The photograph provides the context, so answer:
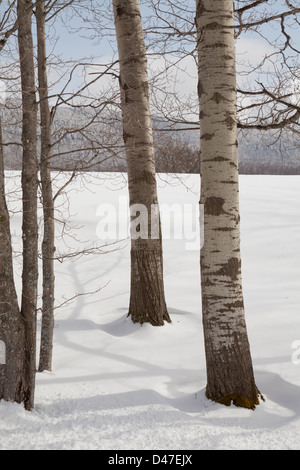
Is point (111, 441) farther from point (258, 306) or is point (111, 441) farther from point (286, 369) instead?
point (258, 306)

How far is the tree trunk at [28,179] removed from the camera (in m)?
4.25

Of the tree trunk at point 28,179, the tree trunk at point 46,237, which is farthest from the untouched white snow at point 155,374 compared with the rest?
the tree trunk at point 28,179

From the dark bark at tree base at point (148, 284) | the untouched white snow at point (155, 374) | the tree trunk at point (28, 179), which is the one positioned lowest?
the untouched white snow at point (155, 374)

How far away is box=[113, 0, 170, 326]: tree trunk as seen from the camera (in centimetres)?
657

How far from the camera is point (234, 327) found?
4523 mm

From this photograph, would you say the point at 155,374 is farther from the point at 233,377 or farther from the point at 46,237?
the point at 46,237

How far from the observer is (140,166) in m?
6.66

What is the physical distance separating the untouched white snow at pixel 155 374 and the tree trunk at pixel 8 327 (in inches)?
5.6

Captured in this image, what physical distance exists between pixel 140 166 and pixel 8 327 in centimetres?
325

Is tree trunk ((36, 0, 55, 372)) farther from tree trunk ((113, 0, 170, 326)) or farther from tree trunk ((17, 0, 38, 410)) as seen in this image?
tree trunk ((113, 0, 170, 326))

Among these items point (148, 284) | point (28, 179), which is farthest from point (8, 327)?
point (148, 284)

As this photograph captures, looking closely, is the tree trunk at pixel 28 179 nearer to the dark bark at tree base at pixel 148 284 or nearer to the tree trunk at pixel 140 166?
the tree trunk at pixel 140 166
